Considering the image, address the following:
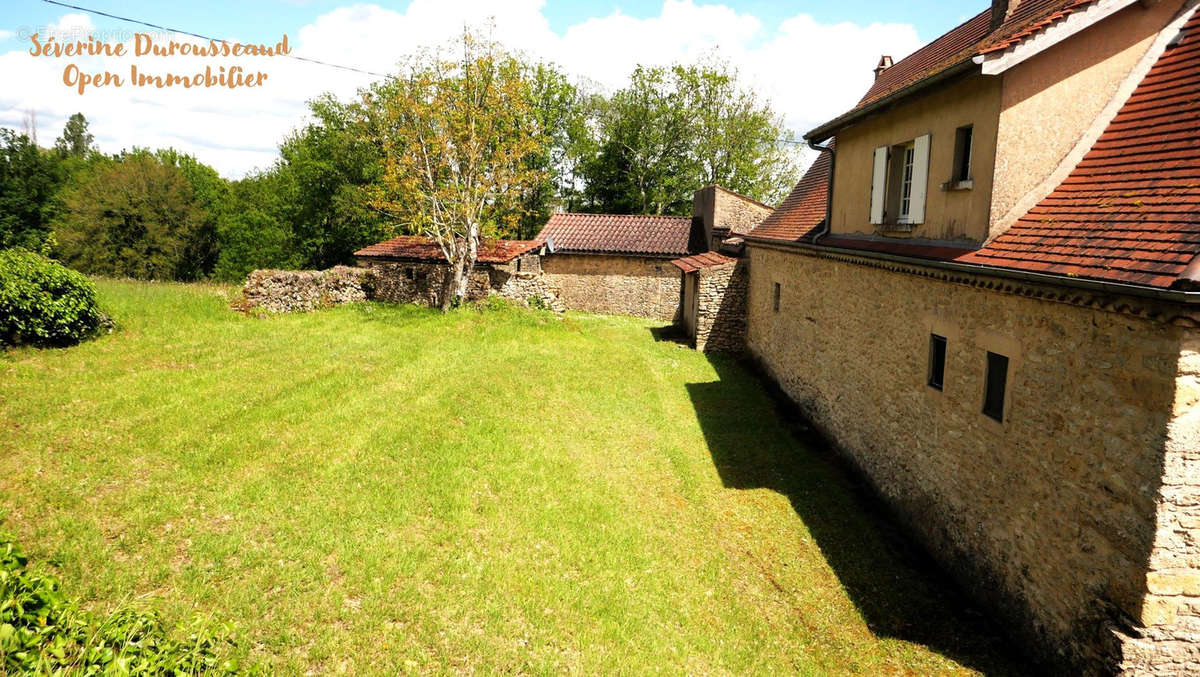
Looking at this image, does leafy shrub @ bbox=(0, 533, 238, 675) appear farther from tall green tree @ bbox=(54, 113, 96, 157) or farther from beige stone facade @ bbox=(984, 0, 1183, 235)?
tall green tree @ bbox=(54, 113, 96, 157)

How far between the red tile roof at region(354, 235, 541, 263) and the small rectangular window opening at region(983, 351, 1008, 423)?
18236mm

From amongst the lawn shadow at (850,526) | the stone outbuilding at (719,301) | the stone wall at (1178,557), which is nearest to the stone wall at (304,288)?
the stone outbuilding at (719,301)

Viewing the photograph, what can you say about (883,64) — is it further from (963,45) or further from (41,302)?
(41,302)

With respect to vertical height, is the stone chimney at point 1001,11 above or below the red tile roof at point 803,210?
above

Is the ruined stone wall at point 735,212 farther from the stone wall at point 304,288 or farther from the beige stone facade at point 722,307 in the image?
the stone wall at point 304,288

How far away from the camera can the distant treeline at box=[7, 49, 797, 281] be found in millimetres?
35344

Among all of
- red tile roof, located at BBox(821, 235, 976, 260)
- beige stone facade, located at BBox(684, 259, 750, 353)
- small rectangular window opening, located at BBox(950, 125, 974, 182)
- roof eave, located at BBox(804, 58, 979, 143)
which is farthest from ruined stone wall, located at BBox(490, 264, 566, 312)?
small rectangular window opening, located at BBox(950, 125, 974, 182)

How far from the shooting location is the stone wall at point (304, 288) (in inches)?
738

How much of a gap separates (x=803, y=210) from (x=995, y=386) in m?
10.2

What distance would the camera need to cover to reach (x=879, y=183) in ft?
36.1

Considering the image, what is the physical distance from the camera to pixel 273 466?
896cm

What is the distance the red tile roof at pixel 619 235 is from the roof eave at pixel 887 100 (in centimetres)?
1403

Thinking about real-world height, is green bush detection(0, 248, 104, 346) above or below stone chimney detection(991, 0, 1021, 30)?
below

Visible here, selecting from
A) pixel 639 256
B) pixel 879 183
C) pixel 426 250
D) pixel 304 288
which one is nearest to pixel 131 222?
pixel 426 250
